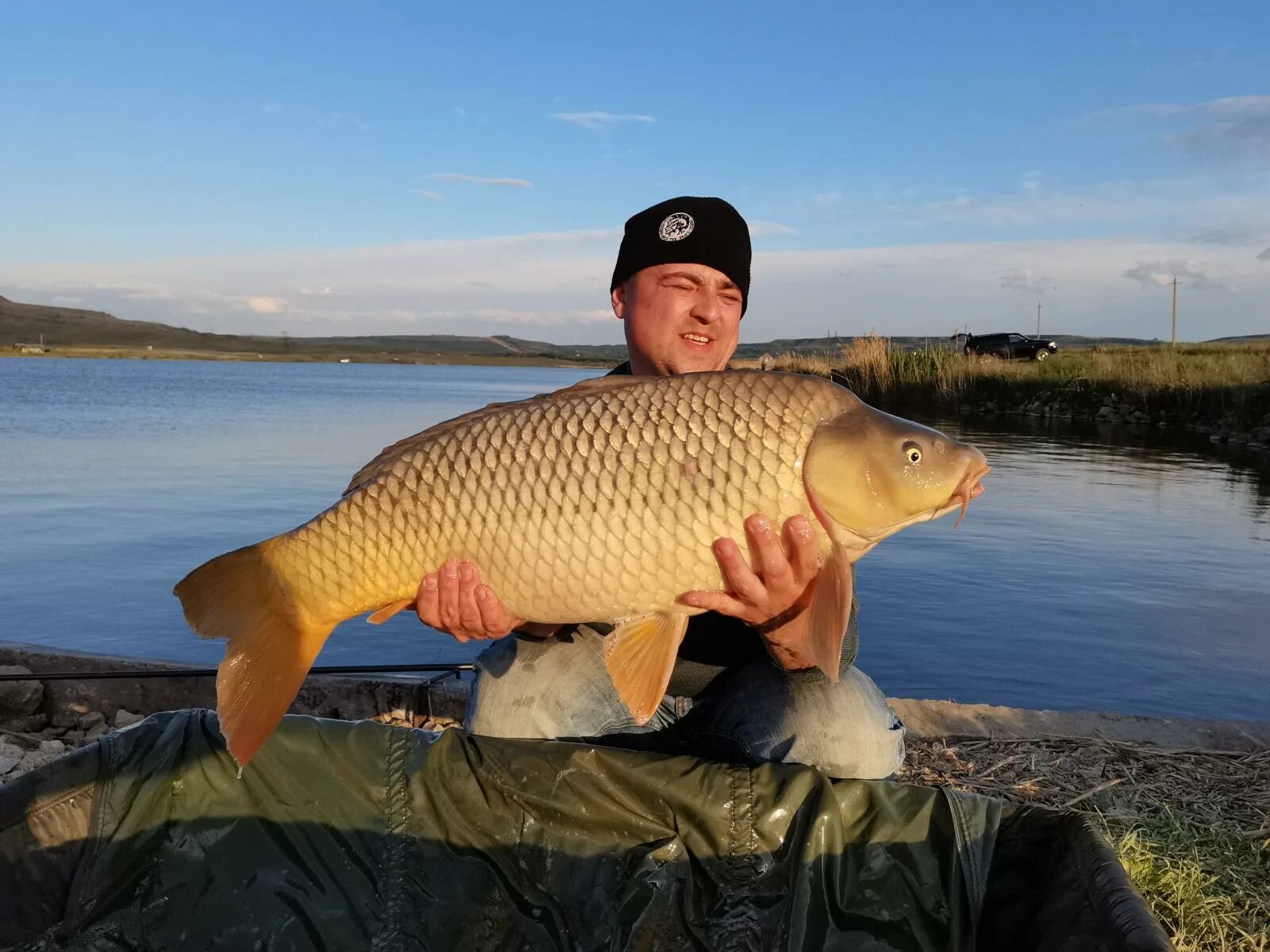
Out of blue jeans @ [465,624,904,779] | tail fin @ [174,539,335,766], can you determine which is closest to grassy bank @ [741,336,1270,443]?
blue jeans @ [465,624,904,779]

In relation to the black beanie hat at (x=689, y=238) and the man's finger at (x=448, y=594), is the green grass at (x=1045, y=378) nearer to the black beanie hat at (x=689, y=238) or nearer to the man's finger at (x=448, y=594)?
the black beanie hat at (x=689, y=238)

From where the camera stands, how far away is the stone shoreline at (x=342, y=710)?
2.28 m

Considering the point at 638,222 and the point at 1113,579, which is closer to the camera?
the point at 638,222

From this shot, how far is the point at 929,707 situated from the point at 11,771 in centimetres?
202

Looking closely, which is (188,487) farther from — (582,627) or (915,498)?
(915,498)

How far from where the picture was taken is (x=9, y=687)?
234cm

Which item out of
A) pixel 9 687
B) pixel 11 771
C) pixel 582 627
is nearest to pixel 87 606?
pixel 9 687

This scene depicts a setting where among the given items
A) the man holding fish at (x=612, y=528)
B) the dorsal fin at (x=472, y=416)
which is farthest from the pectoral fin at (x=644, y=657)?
the dorsal fin at (x=472, y=416)

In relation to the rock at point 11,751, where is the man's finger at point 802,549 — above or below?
above

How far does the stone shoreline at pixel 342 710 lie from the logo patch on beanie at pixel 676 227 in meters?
1.11

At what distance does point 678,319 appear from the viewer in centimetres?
210

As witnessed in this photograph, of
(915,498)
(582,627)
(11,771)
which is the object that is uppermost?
(915,498)

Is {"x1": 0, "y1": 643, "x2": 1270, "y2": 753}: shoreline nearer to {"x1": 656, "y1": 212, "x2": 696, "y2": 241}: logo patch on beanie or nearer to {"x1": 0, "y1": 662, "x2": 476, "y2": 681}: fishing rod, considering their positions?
{"x1": 0, "y1": 662, "x2": 476, "y2": 681}: fishing rod

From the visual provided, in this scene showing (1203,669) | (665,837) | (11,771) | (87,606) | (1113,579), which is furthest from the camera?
(1113,579)
